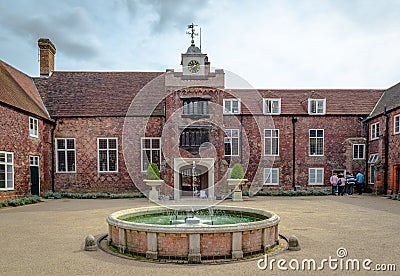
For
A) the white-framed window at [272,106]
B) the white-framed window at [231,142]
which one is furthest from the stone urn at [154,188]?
the white-framed window at [272,106]

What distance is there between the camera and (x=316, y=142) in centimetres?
2238

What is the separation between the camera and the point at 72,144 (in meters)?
21.0

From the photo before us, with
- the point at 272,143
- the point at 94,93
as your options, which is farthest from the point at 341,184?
the point at 94,93

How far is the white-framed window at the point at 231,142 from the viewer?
21.9 m

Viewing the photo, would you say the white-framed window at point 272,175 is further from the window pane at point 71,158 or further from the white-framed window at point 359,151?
the window pane at point 71,158

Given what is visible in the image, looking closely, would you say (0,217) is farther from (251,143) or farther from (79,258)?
(251,143)

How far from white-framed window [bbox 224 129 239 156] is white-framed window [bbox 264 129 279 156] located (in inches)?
83.4

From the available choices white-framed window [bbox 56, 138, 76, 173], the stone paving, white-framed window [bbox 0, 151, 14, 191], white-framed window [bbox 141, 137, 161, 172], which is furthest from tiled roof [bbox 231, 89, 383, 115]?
white-framed window [bbox 0, 151, 14, 191]

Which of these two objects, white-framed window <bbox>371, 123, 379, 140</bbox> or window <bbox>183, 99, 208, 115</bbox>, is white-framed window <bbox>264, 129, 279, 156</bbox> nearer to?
window <bbox>183, 99, 208, 115</bbox>

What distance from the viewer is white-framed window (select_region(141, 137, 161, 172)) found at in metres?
20.8

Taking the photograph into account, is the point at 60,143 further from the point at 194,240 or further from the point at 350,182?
the point at 350,182

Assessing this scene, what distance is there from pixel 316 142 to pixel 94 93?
16130mm

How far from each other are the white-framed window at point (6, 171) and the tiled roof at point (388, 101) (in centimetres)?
2177

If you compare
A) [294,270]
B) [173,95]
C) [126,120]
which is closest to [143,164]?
[126,120]
